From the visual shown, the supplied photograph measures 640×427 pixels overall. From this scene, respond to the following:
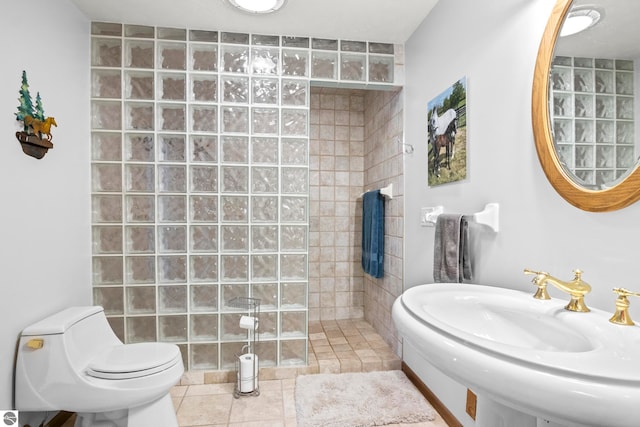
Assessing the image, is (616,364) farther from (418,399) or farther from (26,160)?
(26,160)

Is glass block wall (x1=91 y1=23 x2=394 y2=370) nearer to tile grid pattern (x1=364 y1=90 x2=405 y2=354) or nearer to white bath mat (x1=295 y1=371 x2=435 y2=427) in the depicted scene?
white bath mat (x1=295 y1=371 x2=435 y2=427)

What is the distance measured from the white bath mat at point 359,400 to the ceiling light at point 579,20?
179 cm

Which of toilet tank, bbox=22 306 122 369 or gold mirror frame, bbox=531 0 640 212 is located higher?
gold mirror frame, bbox=531 0 640 212

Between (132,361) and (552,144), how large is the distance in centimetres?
188

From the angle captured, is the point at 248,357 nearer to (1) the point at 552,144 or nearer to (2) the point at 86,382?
(2) the point at 86,382

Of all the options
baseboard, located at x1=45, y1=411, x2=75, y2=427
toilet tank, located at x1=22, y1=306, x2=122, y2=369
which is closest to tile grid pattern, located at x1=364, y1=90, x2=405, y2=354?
toilet tank, located at x1=22, y1=306, x2=122, y2=369

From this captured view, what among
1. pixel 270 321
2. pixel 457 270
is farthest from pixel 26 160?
pixel 457 270

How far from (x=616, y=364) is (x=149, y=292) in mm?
2171

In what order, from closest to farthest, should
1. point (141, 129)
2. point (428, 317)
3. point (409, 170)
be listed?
point (428, 317)
point (141, 129)
point (409, 170)

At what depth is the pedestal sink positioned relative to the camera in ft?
1.53

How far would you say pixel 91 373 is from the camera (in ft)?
4.54

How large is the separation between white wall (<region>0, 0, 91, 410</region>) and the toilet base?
33 cm

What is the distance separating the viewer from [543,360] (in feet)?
1.70

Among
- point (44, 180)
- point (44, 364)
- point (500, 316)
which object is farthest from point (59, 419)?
point (500, 316)
